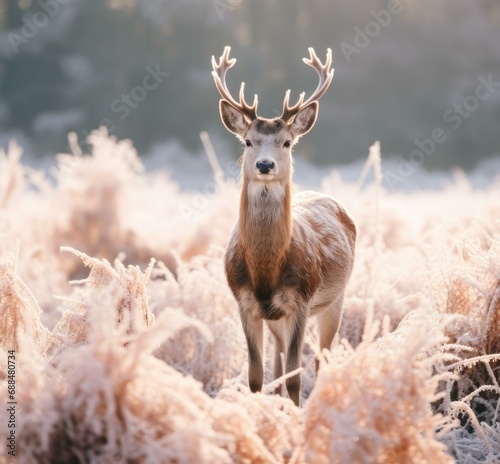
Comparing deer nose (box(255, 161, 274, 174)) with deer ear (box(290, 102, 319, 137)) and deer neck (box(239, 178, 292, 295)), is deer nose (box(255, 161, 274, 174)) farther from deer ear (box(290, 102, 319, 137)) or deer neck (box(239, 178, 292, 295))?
deer ear (box(290, 102, 319, 137))

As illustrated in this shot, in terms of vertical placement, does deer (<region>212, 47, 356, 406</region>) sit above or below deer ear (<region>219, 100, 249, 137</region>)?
below

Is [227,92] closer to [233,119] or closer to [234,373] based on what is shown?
[233,119]

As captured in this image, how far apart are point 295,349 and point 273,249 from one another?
68 centimetres

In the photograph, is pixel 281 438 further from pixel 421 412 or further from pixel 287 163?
pixel 287 163

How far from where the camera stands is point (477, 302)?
15.8 ft

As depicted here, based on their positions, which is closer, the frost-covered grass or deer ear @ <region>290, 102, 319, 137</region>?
the frost-covered grass

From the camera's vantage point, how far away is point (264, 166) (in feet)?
14.8

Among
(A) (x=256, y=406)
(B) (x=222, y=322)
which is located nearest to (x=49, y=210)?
(B) (x=222, y=322)

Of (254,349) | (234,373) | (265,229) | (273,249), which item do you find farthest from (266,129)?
(234,373)

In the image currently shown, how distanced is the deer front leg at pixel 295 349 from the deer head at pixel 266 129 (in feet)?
3.10

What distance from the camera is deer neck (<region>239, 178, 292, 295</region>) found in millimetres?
4473

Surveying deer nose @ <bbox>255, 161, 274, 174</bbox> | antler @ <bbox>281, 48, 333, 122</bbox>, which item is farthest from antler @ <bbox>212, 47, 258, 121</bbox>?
deer nose @ <bbox>255, 161, 274, 174</bbox>

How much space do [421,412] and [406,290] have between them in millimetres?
4386

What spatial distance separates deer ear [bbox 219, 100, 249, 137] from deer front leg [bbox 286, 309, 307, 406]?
147cm
